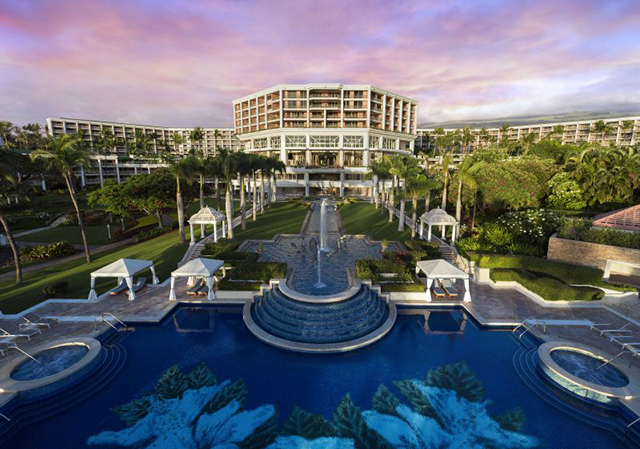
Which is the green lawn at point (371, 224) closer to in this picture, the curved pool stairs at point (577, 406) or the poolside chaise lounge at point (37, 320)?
the curved pool stairs at point (577, 406)

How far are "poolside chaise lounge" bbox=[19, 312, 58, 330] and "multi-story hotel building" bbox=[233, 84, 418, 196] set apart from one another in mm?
60704

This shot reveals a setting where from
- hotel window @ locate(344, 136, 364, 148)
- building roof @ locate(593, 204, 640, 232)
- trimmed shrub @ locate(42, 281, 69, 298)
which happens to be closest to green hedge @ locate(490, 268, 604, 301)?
building roof @ locate(593, 204, 640, 232)

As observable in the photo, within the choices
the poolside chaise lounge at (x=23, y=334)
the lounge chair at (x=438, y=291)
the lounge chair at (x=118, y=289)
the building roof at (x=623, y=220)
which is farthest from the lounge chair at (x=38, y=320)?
the building roof at (x=623, y=220)

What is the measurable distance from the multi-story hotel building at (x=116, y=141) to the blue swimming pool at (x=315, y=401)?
75.1 metres

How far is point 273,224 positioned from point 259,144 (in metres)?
53.5

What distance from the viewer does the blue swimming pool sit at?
9703 mm

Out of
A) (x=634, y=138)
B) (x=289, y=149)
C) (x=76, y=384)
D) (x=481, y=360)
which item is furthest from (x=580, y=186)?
(x=634, y=138)

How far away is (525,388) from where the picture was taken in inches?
472

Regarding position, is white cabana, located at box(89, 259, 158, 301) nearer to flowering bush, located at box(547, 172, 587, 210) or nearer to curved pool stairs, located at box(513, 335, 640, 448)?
curved pool stairs, located at box(513, 335, 640, 448)

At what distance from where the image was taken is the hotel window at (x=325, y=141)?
254ft

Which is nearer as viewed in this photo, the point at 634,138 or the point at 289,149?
the point at 289,149

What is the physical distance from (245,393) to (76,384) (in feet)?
22.7

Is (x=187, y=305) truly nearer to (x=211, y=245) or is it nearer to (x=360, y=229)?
(x=211, y=245)

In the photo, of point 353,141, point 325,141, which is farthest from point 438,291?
point 325,141
